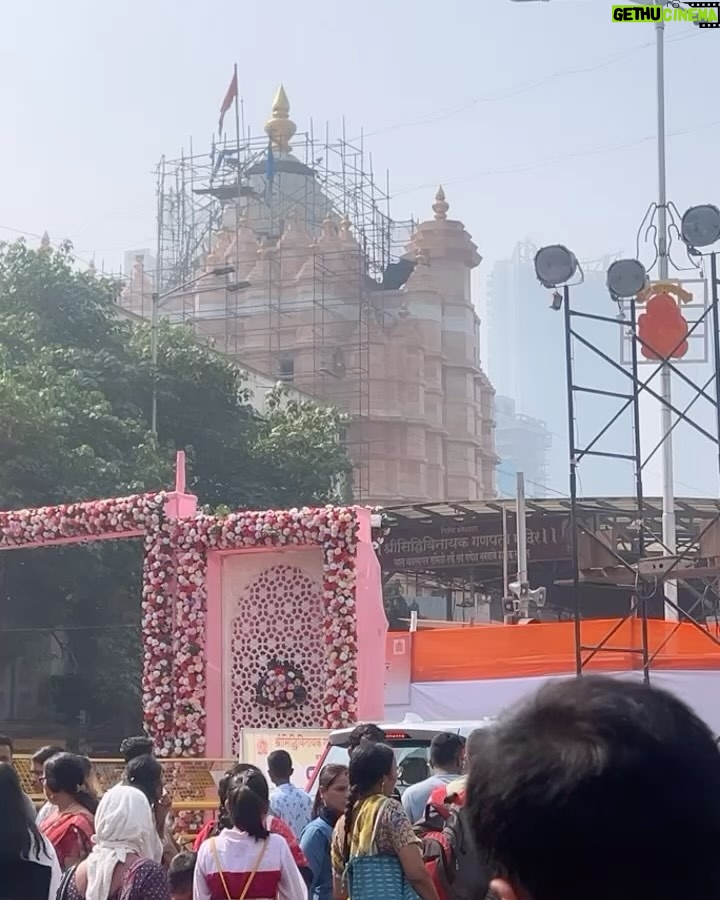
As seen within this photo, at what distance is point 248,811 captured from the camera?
18.4 ft

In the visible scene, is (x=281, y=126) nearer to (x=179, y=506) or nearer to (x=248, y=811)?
(x=179, y=506)

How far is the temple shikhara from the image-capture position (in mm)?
52875

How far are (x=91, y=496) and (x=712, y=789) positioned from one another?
2560 cm

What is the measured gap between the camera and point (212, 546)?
1505 centimetres

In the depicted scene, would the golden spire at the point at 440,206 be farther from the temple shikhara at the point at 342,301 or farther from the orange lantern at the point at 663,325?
the orange lantern at the point at 663,325

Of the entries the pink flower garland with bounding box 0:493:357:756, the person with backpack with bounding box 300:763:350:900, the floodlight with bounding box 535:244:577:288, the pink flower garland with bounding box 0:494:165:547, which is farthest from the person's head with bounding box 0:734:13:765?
the floodlight with bounding box 535:244:577:288

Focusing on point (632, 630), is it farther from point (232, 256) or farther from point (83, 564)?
point (232, 256)

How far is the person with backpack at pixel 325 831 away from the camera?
6.52 metres

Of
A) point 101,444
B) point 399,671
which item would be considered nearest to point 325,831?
point 399,671

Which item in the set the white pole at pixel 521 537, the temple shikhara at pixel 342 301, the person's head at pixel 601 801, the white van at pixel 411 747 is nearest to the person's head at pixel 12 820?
the person's head at pixel 601 801

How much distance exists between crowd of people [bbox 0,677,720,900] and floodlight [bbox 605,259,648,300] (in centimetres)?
731

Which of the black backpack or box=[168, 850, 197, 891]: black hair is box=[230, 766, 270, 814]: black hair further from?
the black backpack

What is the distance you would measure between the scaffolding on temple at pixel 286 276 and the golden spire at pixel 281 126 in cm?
100

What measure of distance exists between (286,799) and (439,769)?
1.63m
